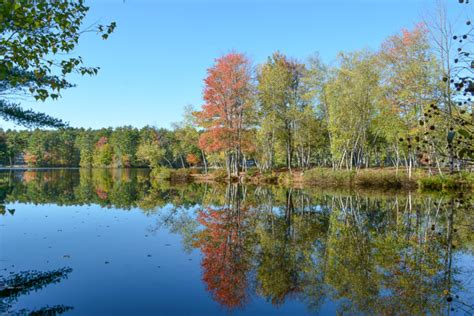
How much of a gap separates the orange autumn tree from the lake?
1931 centimetres

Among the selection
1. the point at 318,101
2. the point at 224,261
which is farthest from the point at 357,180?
the point at 224,261

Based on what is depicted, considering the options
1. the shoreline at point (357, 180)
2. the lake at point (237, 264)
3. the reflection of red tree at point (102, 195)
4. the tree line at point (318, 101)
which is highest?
the tree line at point (318, 101)

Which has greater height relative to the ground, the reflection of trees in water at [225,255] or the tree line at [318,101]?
the tree line at [318,101]

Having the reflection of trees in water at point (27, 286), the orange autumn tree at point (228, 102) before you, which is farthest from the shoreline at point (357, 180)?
the reflection of trees in water at point (27, 286)

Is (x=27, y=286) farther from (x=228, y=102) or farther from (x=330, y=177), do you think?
(x=228, y=102)

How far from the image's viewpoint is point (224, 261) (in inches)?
316

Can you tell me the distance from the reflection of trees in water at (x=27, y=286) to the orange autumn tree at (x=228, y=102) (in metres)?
26.6

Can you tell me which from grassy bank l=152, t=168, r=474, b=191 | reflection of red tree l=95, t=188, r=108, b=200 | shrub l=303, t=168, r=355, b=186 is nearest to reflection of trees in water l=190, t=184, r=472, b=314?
reflection of red tree l=95, t=188, r=108, b=200

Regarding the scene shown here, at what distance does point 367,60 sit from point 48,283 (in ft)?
98.0

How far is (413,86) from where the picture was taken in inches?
1010

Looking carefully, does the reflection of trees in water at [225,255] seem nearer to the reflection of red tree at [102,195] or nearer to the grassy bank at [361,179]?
the reflection of red tree at [102,195]

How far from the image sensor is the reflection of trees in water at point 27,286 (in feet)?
17.4

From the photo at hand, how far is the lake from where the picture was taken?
18.7ft

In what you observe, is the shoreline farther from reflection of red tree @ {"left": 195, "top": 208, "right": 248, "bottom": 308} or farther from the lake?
reflection of red tree @ {"left": 195, "top": 208, "right": 248, "bottom": 308}
